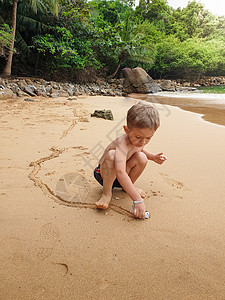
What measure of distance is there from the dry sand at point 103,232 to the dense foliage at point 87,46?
1042cm

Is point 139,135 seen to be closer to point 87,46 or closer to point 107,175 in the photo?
point 107,175

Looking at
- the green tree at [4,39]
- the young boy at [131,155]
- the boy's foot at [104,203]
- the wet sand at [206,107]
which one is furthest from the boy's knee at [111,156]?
the green tree at [4,39]

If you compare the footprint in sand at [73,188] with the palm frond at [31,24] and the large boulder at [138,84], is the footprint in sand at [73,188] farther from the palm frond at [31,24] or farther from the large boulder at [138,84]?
the large boulder at [138,84]

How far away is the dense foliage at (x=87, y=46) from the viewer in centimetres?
1226

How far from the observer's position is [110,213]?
1392 millimetres

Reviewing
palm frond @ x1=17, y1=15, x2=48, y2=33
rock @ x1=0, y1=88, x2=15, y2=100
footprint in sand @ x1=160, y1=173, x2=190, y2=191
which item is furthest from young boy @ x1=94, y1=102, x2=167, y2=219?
palm frond @ x1=17, y1=15, x2=48, y2=33

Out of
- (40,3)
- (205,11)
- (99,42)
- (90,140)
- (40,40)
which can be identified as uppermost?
(205,11)

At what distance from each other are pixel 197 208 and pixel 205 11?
54.6 m

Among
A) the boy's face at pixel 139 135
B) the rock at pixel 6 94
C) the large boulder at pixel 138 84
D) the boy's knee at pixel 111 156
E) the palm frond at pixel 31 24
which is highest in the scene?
the palm frond at pixel 31 24

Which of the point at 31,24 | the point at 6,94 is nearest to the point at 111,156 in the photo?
the point at 6,94

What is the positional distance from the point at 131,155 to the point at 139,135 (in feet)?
0.70

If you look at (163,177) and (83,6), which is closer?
(163,177)

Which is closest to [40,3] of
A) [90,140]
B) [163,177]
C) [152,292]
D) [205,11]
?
[90,140]

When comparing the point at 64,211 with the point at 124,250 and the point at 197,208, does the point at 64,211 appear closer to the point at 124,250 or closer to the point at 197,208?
the point at 124,250
